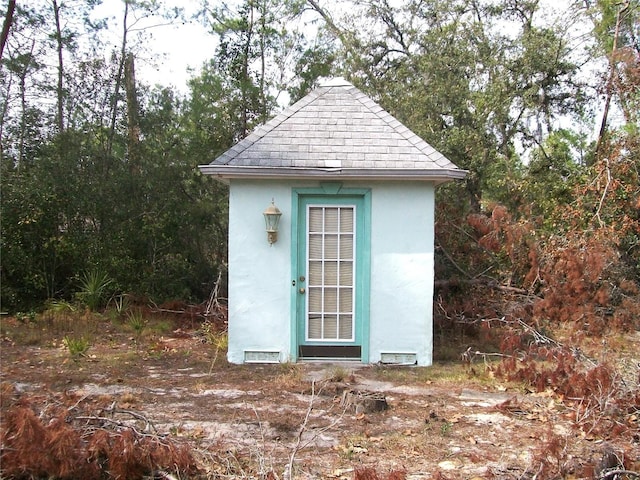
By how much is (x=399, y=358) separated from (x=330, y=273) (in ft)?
4.67

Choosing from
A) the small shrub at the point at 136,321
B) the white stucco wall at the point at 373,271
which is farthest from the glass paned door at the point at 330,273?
the small shrub at the point at 136,321

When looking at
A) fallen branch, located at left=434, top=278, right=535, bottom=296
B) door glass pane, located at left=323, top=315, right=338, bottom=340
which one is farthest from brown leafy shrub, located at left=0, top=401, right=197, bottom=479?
fallen branch, located at left=434, top=278, right=535, bottom=296

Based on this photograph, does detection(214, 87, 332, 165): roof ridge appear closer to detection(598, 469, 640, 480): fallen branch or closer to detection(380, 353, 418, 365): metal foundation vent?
detection(380, 353, 418, 365): metal foundation vent

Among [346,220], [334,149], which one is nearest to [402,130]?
[334,149]

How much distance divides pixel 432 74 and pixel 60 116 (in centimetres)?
807

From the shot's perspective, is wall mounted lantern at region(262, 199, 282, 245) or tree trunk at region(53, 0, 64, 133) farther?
tree trunk at region(53, 0, 64, 133)

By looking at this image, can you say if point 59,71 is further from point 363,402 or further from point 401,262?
point 363,402

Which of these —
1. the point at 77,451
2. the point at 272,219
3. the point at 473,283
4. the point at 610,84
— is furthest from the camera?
the point at 610,84

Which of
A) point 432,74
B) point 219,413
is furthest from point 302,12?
point 219,413

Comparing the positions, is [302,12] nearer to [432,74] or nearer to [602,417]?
[432,74]

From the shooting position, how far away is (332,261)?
785 cm

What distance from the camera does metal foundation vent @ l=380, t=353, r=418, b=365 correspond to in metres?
7.78

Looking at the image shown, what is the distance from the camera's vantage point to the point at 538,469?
3.96 m

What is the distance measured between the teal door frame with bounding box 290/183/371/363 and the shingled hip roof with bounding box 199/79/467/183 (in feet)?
0.96
